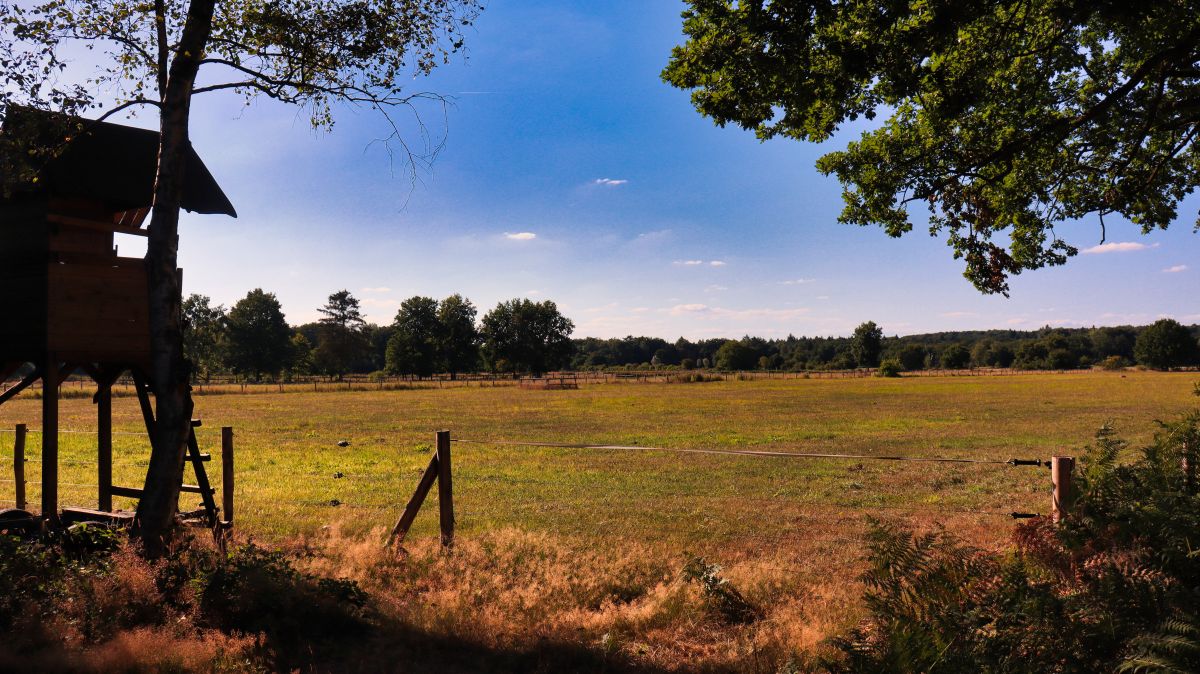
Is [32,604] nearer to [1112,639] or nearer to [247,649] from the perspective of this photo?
[247,649]

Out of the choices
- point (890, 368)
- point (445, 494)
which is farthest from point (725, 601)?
point (890, 368)

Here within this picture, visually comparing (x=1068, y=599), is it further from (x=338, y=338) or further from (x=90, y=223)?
(x=338, y=338)

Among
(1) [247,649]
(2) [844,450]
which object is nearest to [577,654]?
(1) [247,649]

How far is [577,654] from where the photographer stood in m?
5.58

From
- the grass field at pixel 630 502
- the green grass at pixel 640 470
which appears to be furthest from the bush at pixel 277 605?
the green grass at pixel 640 470

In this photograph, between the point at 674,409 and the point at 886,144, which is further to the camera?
the point at 674,409

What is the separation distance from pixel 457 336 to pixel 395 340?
1069 centimetres

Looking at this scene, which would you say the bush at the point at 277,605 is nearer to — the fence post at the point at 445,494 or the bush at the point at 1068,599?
the fence post at the point at 445,494

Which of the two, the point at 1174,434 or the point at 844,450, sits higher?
the point at 1174,434

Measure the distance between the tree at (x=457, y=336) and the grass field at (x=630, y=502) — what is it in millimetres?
83010

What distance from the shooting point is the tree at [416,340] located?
111188 millimetres

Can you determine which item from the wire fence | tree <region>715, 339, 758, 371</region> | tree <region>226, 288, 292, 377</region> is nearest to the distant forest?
tree <region>226, 288, 292, 377</region>

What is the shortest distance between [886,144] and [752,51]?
135 inches

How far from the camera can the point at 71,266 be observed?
8.93 meters
